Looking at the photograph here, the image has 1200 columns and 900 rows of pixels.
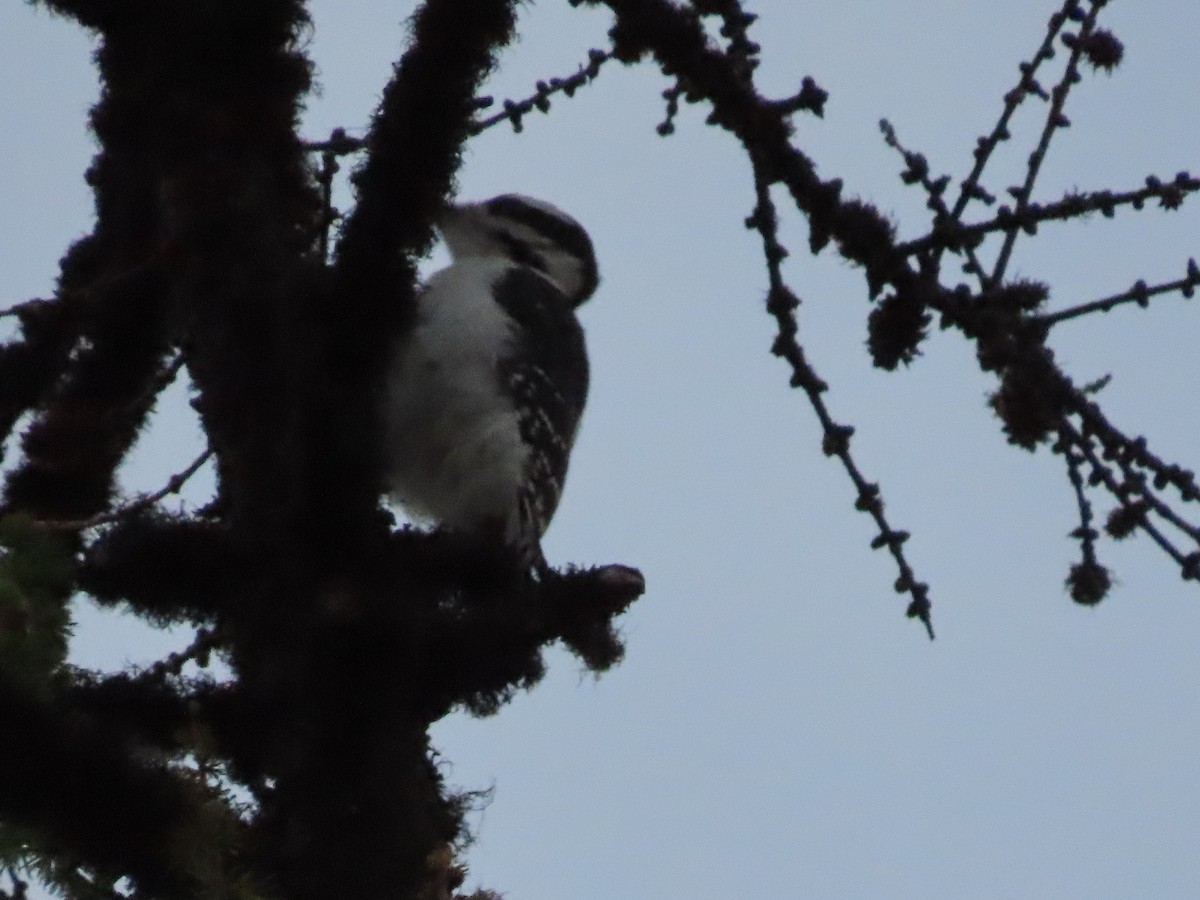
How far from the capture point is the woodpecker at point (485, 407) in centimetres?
520

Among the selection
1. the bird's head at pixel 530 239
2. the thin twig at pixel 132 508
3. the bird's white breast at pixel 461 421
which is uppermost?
the bird's head at pixel 530 239

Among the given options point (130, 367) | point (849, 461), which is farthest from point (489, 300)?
point (849, 461)

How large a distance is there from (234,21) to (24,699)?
1.44m

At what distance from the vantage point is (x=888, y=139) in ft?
11.5

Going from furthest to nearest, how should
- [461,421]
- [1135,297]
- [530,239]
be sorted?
1. [530,239]
2. [461,421]
3. [1135,297]

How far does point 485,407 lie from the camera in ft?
17.2

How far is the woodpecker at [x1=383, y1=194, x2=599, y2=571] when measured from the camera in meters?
5.20

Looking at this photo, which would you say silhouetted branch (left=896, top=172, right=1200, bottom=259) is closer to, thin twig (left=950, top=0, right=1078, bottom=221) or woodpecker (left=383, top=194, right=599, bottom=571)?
thin twig (left=950, top=0, right=1078, bottom=221)

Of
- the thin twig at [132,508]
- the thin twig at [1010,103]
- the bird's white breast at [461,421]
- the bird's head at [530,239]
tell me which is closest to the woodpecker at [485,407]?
the bird's white breast at [461,421]

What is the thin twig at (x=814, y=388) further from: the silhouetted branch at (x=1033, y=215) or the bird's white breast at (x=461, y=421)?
the bird's white breast at (x=461, y=421)

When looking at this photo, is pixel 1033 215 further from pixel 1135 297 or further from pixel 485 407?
pixel 485 407

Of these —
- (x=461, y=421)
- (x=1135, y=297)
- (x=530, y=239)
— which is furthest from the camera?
(x=530, y=239)

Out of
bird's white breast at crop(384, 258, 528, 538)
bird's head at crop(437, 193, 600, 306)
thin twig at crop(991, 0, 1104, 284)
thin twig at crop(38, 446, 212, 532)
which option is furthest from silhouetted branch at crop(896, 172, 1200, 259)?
bird's head at crop(437, 193, 600, 306)

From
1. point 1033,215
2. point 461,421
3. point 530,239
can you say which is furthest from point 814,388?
Result: point 530,239
